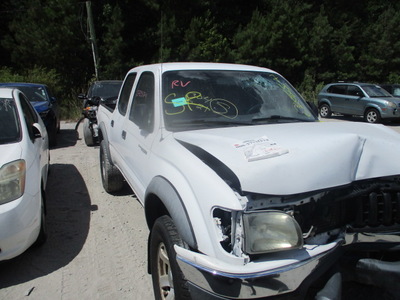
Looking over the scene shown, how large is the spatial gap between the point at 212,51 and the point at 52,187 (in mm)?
19692

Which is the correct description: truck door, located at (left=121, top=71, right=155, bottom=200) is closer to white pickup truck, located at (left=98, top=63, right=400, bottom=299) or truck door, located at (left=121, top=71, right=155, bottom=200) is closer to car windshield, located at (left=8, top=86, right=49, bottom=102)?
white pickup truck, located at (left=98, top=63, right=400, bottom=299)

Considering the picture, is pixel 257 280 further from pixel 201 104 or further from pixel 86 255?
pixel 86 255

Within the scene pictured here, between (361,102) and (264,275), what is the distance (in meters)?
14.0

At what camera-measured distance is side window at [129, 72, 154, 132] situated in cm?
299

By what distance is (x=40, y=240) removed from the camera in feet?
11.1

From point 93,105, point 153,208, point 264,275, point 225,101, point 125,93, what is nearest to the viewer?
point 264,275

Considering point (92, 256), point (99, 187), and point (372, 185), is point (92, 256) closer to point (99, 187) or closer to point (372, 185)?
point (99, 187)

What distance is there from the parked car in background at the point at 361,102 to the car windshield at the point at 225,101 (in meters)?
11.4

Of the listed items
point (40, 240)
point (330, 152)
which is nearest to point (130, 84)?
point (40, 240)

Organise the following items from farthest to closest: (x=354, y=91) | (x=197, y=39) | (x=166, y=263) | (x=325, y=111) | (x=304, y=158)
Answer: (x=197, y=39), (x=325, y=111), (x=354, y=91), (x=166, y=263), (x=304, y=158)

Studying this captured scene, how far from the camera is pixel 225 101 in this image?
3037 millimetres

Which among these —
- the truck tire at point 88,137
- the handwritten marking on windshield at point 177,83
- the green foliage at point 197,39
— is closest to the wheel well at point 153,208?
the handwritten marking on windshield at point 177,83

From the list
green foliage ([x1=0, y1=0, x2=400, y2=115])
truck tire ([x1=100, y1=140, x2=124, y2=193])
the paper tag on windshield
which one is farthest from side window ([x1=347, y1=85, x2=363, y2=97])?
the paper tag on windshield

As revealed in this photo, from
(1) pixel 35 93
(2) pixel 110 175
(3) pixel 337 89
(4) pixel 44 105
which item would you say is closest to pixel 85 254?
(2) pixel 110 175
